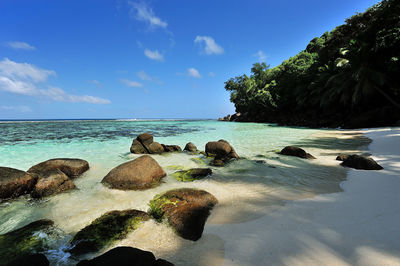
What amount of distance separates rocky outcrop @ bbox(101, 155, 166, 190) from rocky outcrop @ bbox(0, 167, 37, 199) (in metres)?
1.38

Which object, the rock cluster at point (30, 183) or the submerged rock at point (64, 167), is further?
the submerged rock at point (64, 167)

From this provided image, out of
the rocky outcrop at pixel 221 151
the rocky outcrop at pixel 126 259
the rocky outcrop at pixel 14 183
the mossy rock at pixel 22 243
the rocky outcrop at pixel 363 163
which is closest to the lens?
the rocky outcrop at pixel 126 259

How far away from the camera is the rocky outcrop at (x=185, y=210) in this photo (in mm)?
2068

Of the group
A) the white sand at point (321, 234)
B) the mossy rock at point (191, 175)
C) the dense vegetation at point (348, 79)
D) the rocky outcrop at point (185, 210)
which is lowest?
the mossy rock at point (191, 175)

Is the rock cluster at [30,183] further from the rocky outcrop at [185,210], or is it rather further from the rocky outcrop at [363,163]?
the rocky outcrop at [363,163]

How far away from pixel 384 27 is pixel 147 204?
24.6 m

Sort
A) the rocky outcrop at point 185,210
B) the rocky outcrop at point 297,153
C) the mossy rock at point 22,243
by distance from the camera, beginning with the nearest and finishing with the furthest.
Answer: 1. the mossy rock at point 22,243
2. the rocky outcrop at point 185,210
3. the rocky outcrop at point 297,153

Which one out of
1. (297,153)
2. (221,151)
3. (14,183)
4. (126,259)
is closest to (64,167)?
(14,183)

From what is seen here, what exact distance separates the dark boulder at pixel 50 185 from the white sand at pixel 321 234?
3.44 metres

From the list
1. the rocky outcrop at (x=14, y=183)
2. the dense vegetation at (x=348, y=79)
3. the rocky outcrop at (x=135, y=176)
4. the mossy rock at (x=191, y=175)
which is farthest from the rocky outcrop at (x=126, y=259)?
the dense vegetation at (x=348, y=79)

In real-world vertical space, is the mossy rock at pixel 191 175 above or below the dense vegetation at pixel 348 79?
below

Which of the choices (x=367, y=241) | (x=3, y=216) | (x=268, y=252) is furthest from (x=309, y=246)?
(x=3, y=216)

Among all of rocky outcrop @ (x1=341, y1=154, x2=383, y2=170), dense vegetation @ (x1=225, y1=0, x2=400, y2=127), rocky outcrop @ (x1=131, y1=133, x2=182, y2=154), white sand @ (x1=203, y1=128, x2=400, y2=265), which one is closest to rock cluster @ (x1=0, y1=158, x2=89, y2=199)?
white sand @ (x1=203, y1=128, x2=400, y2=265)

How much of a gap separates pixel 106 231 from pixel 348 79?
2541cm
